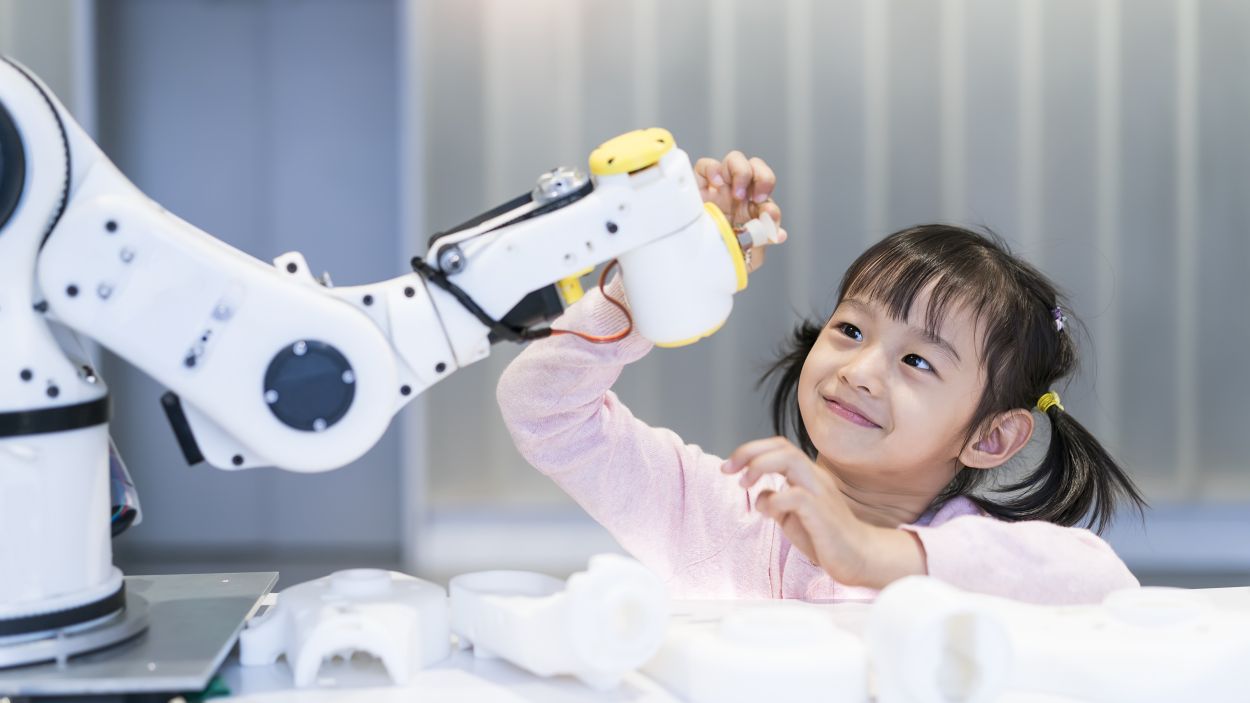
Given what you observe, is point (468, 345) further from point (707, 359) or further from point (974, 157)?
point (974, 157)

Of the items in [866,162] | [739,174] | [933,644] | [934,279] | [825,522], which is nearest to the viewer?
[933,644]

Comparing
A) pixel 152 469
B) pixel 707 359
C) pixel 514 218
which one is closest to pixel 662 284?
pixel 514 218

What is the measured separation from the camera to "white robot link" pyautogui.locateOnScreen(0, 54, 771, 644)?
715 millimetres

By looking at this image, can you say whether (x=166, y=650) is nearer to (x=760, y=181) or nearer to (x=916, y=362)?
(x=760, y=181)

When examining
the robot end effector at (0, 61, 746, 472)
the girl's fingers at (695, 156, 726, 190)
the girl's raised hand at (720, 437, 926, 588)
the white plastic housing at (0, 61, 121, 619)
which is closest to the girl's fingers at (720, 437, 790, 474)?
the girl's raised hand at (720, 437, 926, 588)

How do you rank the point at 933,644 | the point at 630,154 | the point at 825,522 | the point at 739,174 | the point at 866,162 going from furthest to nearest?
the point at 866,162
the point at 739,174
the point at 825,522
the point at 630,154
the point at 933,644

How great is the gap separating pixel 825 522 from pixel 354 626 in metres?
0.36

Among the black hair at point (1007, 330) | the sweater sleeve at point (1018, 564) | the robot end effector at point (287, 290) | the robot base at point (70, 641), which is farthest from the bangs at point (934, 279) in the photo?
the robot base at point (70, 641)

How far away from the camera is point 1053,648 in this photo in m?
0.70

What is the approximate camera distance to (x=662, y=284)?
82cm

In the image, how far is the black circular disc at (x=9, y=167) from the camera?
0.70 meters

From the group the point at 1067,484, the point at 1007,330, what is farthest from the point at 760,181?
the point at 1067,484

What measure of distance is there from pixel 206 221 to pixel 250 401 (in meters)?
2.46

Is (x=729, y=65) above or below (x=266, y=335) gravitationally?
above
